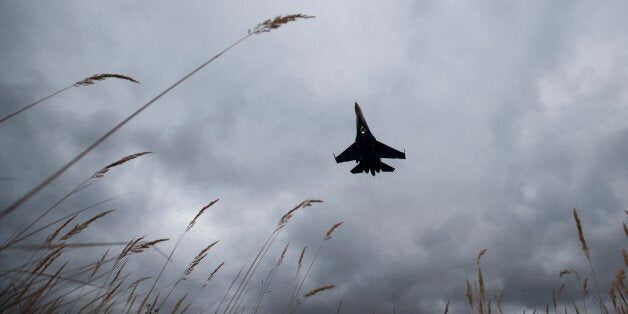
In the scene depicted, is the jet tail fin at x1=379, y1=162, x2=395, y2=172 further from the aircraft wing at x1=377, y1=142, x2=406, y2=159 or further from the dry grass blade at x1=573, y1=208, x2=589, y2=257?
the dry grass blade at x1=573, y1=208, x2=589, y2=257

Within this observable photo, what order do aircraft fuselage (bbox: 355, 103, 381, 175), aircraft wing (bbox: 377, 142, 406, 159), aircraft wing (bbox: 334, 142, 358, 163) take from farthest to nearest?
aircraft wing (bbox: 334, 142, 358, 163) → aircraft wing (bbox: 377, 142, 406, 159) → aircraft fuselage (bbox: 355, 103, 381, 175)

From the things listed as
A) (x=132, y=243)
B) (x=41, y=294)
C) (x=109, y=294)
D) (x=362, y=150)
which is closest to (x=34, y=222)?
(x=41, y=294)

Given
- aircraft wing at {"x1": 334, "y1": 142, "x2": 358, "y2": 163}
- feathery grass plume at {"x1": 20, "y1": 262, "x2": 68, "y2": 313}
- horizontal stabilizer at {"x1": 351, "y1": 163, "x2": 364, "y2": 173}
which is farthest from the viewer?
horizontal stabilizer at {"x1": 351, "y1": 163, "x2": 364, "y2": 173}

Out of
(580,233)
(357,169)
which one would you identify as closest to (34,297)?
(580,233)

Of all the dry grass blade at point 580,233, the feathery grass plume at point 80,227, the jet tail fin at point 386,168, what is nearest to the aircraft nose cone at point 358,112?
the jet tail fin at point 386,168

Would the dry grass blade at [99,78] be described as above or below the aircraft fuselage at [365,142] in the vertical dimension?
below

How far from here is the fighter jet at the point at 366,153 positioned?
2041 centimetres

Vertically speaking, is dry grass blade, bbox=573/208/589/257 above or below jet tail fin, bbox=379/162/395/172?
below

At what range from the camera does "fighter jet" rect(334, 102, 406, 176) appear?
20.4m

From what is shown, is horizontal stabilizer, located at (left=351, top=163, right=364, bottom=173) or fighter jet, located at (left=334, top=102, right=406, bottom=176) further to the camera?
horizontal stabilizer, located at (left=351, top=163, right=364, bottom=173)

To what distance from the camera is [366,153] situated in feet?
68.6

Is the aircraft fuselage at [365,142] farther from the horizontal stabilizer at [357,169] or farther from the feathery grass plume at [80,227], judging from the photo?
the feathery grass plume at [80,227]

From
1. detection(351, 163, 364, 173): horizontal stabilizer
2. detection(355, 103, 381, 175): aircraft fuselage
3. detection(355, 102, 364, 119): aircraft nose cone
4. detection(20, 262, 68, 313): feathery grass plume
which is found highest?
detection(355, 102, 364, 119): aircraft nose cone

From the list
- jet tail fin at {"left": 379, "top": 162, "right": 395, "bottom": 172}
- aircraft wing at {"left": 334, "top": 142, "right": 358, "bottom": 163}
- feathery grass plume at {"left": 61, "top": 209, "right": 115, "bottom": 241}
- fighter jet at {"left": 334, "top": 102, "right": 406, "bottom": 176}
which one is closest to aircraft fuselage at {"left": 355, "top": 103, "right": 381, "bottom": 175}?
fighter jet at {"left": 334, "top": 102, "right": 406, "bottom": 176}
